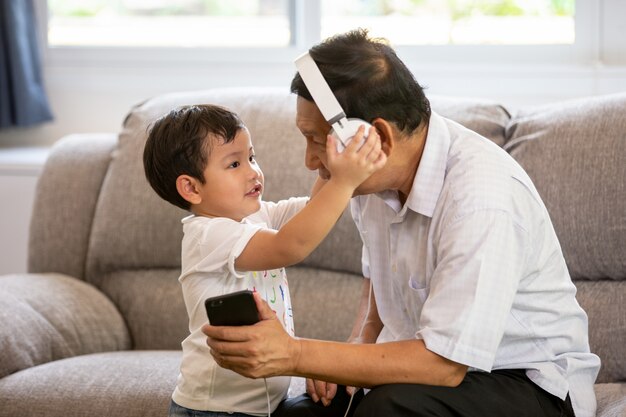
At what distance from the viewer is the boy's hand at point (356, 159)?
1477 millimetres

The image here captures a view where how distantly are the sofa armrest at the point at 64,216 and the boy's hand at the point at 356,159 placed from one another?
4.18 ft

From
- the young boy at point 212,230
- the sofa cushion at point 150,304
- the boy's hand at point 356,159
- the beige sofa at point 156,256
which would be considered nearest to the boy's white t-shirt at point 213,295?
the young boy at point 212,230

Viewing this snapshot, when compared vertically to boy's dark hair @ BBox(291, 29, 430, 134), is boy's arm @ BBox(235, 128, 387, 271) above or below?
below

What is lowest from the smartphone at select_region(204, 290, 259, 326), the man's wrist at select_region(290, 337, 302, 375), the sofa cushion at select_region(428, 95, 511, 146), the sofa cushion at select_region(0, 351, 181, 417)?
the sofa cushion at select_region(0, 351, 181, 417)

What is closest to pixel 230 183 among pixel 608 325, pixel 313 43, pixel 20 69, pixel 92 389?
pixel 92 389

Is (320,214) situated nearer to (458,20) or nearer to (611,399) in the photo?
(611,399)

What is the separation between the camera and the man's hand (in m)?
1.50

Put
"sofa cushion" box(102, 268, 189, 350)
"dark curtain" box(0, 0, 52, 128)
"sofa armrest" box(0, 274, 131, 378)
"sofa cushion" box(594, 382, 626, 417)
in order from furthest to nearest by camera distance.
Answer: "dark curtain" box(0, 0, 52, 128)
"sofa cushion" box(102, 268, 189, 350)
"sofa armrest" box(0, 274, 131, 378)
"sofa cushion" box(594, 382, 626, 417)

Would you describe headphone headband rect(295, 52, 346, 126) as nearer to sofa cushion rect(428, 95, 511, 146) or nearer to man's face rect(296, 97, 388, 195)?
man's face rect(296, 97, 388, 195)

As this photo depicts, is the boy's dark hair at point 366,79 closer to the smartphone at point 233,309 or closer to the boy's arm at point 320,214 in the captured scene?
the boy's arm at point 320,214

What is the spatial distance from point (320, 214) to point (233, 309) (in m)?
0.21

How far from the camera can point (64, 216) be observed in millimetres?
2576

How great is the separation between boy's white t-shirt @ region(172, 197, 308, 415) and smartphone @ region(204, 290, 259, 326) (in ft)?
0.39

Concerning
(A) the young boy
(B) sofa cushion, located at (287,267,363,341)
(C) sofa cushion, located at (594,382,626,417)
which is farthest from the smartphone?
(B) sofa cushion, located at (287,267,363,341)
